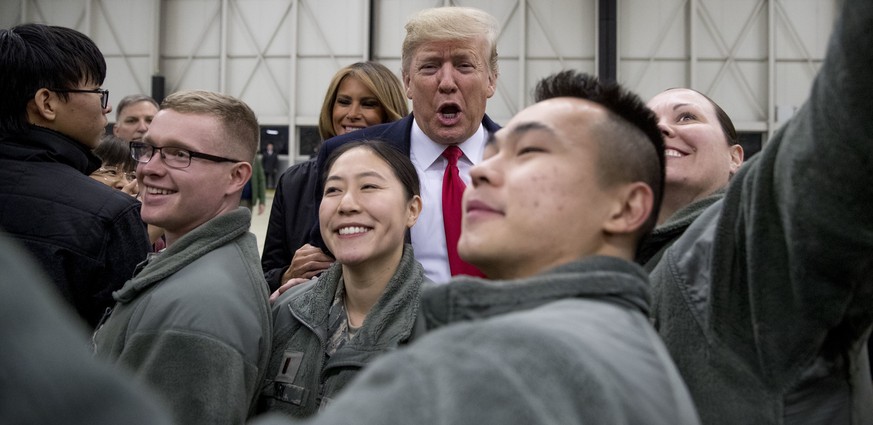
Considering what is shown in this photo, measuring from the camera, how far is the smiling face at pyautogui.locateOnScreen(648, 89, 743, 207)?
8.25 feet

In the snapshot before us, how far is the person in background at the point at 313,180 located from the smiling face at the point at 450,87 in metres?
0.52

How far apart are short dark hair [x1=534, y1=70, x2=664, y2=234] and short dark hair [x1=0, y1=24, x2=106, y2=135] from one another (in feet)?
5.80

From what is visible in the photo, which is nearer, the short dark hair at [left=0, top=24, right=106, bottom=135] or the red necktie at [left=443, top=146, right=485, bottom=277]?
the short dark hair at [left=0, top=24, right=106, bottom=135]

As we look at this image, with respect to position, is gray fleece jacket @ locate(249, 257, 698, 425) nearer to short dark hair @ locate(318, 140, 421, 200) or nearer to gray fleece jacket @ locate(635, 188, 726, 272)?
gray fleece jacket @ locate(635, 188, 726, 272)

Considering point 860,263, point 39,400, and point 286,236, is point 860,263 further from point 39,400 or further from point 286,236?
point 286,236

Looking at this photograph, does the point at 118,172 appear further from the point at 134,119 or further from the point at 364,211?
the point at 364,211

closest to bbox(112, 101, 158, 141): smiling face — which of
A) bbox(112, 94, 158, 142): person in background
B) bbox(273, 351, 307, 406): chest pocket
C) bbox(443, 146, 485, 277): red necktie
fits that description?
bbox(112, 94, 158, 142): person in background

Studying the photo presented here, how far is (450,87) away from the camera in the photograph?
3.22 metres

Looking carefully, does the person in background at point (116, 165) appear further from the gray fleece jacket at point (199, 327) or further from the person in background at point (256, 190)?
the person in background at point (256, 190)

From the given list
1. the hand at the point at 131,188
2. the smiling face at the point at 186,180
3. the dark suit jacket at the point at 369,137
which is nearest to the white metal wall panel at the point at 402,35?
the hand at the point at 131,188

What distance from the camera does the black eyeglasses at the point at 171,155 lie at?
264cm

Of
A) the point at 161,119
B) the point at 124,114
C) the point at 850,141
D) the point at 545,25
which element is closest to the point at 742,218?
the point at 850,141

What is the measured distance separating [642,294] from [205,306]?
1.21 metres

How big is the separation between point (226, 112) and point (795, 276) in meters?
1.83
